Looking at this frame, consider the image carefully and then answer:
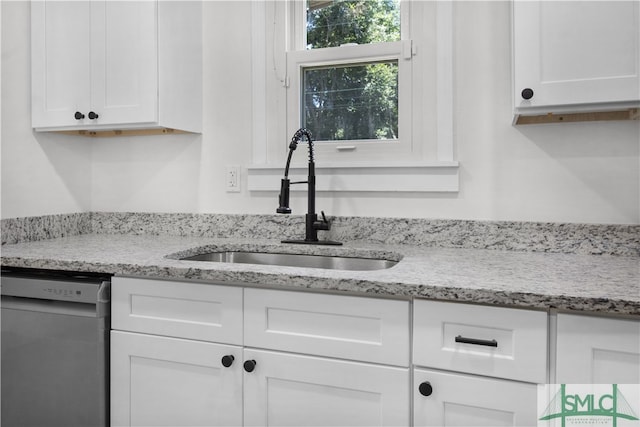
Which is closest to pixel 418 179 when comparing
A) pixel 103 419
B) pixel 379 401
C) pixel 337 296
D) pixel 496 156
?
pixel 496 156

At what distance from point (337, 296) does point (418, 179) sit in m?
0.77

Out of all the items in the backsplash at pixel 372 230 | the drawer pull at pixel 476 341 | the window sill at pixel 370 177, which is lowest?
the drawer pull at pixel 476 341

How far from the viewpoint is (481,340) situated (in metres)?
1.07

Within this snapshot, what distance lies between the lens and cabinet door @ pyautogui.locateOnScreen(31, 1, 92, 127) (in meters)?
1.87

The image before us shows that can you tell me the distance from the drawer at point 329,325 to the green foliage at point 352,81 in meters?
0.92

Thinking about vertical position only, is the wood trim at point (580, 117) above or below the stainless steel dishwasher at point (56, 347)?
above

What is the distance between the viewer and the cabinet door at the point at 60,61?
1867mm

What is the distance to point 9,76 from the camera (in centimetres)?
186

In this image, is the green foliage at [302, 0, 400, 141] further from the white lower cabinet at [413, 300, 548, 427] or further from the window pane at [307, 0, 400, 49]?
the white lower cabinet at [413, 300, 548, 427]

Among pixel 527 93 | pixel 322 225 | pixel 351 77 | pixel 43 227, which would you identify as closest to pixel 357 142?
pixel 351 77

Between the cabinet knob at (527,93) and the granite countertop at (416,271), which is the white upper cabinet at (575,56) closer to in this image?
the cabinet knob at (527,93)

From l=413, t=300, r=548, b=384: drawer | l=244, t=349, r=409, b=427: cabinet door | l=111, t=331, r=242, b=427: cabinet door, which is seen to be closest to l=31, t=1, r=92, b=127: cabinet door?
l=111, t=331, r=242, b=427: cabinet door

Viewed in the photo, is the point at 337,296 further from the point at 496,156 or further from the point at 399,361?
the point at 496,156

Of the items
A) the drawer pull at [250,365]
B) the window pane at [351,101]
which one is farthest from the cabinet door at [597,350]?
the window pane at [351,101]
